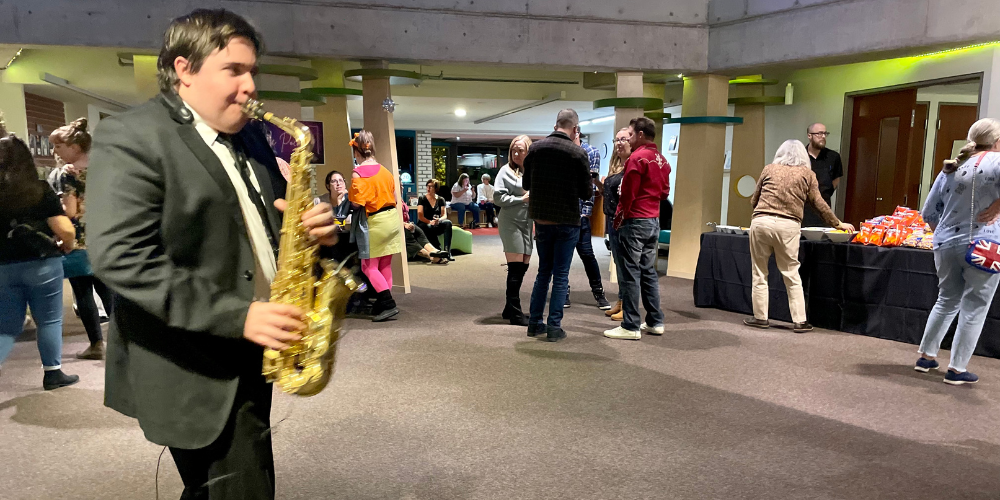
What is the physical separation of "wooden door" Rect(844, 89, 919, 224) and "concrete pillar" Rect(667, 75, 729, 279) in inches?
77.8

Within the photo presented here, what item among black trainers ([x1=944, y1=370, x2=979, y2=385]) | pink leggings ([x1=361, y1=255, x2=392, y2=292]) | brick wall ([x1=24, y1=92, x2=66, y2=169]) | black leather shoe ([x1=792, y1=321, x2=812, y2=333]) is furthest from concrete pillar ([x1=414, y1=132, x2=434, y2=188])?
black trainers ([x1=944, y1=370, x2=979, y2=385])

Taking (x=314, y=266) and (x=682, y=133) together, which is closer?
(x=314, y=266)

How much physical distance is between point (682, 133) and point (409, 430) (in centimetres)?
513

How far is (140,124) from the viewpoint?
1056 mm

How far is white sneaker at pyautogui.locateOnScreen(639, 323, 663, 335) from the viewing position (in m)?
4.53

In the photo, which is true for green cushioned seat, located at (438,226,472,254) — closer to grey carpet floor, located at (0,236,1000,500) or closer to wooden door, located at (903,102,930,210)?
grey carpet floor, located at (0,236,1000,500)

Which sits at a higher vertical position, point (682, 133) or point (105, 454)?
point (682, 133)

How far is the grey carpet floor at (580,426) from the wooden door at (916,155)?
3.35 meters

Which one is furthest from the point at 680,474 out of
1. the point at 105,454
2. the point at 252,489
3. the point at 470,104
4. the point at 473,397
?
the point at 470,104

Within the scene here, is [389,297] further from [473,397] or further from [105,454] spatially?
[105,454]

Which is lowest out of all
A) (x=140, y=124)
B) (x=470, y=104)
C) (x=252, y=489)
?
(x=252, y=489)

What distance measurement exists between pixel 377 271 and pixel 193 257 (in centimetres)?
395

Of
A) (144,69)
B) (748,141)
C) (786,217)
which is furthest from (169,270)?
(748,141)

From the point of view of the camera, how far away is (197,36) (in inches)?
43.3
